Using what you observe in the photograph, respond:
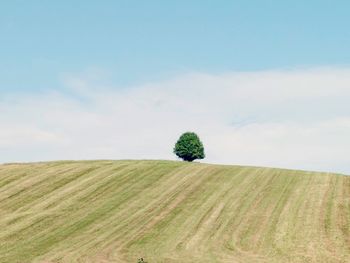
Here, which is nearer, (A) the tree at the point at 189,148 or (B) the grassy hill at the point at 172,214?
(B) the grassy hill at the point at 172,214

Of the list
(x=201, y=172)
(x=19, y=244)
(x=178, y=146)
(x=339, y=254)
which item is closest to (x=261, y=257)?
(x=339, y=254)

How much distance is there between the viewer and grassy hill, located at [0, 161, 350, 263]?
3725cm

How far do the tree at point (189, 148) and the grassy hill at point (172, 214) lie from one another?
3210cm

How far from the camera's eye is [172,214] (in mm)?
47625

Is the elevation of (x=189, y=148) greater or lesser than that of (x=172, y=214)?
greater

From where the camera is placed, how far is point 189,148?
101062mm

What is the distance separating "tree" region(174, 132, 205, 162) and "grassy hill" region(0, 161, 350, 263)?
105ft

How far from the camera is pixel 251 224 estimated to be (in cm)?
4397

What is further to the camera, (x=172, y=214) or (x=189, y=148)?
(x=189, y=148)

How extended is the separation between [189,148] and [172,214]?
176 feet

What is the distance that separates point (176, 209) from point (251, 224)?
7.79m

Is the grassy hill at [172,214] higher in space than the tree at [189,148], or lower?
lower

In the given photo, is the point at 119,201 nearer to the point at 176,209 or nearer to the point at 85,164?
the point at 176,209

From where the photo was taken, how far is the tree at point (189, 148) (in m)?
101
